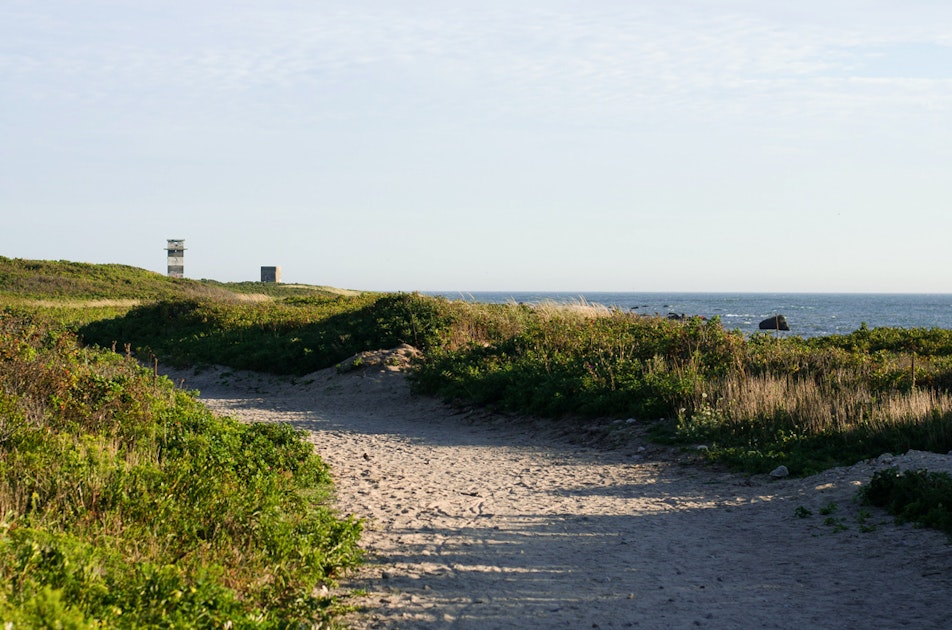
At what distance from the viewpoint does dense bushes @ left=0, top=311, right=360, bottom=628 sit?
3.91 m

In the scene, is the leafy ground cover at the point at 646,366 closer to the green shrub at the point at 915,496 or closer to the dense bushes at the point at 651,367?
the dense bushes at the point at 651,367

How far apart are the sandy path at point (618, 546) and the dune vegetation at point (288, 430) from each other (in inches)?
20.1

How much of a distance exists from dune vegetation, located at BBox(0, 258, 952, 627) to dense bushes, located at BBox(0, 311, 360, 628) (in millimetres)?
18

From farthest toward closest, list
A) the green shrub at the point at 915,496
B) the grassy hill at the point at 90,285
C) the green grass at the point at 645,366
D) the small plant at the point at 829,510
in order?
the grassy hill at the point at 90,285
the green grass at the point at 645,366
the small plant at the point at 829,510
the green shrub at the point at 915,496

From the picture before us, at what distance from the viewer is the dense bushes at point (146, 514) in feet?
12.8

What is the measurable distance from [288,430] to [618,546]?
14.4 ft

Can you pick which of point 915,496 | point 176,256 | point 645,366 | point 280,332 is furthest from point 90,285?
point 915,496

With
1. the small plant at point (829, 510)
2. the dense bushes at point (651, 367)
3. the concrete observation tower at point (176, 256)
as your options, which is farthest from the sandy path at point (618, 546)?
the concrete observation tower at point (176, 256)

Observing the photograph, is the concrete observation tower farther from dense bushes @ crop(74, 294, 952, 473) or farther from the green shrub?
→ the green shrub

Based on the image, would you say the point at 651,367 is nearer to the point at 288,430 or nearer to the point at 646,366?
the point at 646,366

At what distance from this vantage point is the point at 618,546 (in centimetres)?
675

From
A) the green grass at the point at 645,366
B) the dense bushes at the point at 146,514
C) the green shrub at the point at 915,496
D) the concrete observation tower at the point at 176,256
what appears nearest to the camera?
the dense bushes at the point at 146,514

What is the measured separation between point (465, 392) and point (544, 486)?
5.79 m

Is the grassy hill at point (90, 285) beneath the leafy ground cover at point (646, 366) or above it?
above
